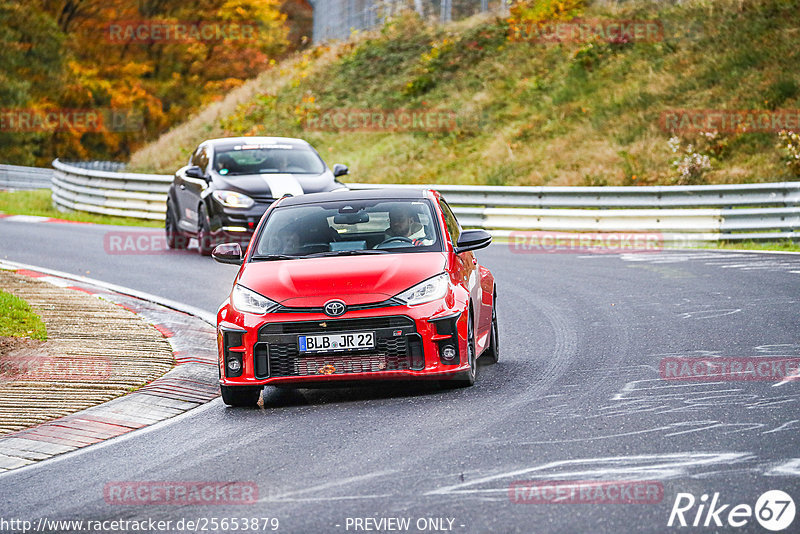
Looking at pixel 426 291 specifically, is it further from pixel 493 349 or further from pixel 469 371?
pixel 493 349

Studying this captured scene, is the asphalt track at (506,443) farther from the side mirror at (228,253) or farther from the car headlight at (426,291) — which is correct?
the side mirror at (228,253)

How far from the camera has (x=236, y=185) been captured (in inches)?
723

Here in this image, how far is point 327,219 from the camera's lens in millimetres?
9844

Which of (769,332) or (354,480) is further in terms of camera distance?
(769,332)

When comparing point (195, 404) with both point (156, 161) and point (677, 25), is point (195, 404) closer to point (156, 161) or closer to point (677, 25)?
point (677, 25)

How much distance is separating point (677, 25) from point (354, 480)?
30127mm

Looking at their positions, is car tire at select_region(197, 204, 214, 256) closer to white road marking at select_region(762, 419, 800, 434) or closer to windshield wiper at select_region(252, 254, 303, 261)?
windshield wiper at select_region(252, 254, 303, 261)

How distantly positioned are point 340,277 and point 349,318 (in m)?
0.44

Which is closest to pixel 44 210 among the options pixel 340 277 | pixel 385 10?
pixel 385 10

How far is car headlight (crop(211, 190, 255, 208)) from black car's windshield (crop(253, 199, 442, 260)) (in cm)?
808

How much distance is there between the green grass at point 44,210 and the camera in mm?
26547

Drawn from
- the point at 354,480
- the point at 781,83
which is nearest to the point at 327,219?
the point at 354,480

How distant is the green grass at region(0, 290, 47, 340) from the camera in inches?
444

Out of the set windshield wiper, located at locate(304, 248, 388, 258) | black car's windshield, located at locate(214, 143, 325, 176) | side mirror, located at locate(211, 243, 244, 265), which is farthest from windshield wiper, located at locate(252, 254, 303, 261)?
black car's windshield, located at locate(214, 143, 325, 176)
